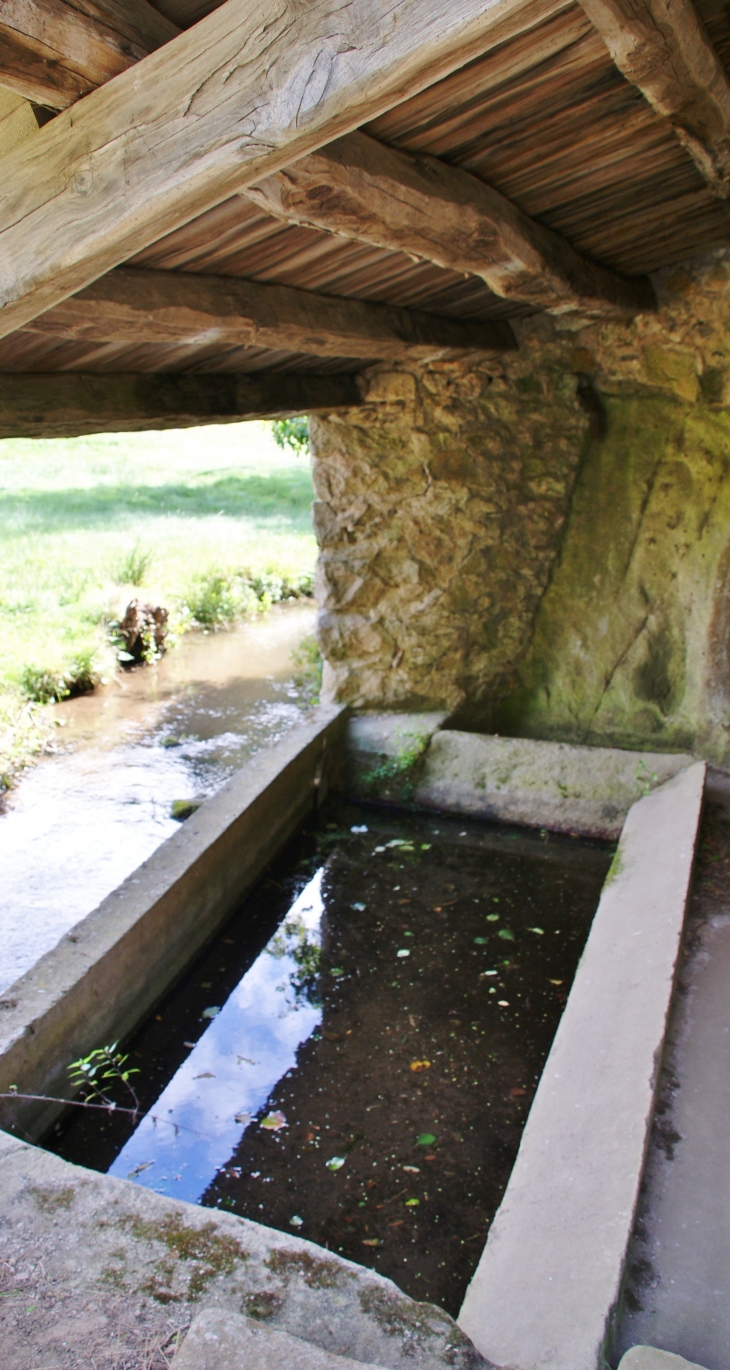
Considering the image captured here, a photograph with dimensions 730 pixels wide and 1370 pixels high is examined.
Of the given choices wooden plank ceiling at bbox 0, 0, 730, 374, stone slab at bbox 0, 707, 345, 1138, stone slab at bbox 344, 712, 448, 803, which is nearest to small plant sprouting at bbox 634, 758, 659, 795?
stone slab at bbox 344, 712, 448, 803

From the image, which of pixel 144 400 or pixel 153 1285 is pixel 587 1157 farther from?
pixel 144 400

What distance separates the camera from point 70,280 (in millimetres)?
1837

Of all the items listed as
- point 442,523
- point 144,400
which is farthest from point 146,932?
point 442,523

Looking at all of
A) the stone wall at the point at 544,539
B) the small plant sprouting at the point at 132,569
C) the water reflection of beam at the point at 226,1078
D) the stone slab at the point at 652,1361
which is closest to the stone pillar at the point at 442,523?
the stone wall at the point at 544,539

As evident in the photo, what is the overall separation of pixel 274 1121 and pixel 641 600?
3.68 metres

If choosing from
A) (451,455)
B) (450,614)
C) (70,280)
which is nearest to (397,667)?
(450,614)

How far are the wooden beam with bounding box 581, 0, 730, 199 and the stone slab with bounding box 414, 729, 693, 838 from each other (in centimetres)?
283

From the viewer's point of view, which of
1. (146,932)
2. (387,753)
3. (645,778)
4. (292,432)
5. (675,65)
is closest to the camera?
(675,65)

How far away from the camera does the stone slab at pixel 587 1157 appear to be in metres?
1.90

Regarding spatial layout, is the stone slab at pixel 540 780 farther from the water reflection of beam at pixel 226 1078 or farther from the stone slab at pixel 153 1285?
the stone slab at pixel 153 1285

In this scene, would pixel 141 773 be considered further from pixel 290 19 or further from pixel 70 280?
pixel 290 19

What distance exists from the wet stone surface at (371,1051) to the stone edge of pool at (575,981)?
24 centimetres

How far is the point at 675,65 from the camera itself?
7.23 ft

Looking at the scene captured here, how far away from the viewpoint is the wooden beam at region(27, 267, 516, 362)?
2.50 meters
